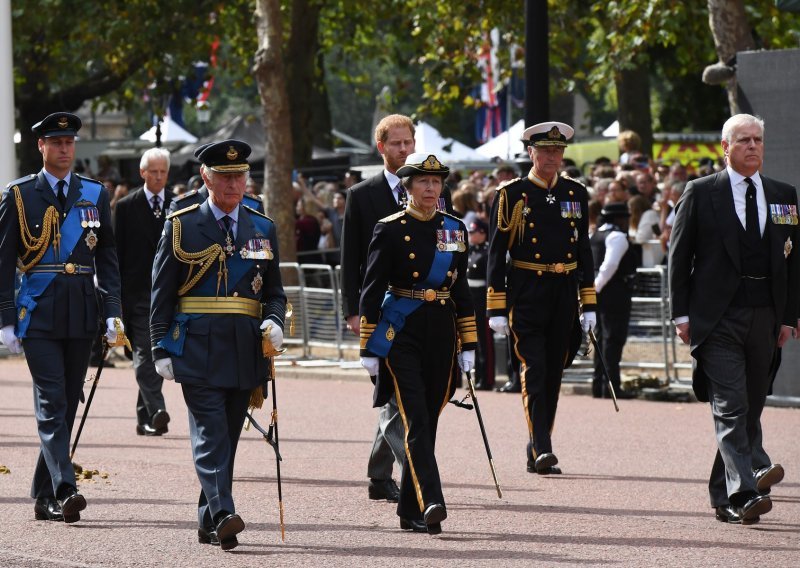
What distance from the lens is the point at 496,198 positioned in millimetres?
10805

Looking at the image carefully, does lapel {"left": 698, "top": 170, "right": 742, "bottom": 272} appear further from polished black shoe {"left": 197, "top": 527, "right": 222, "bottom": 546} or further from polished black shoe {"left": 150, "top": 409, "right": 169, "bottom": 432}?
polished black shoe {"left": 150, "top": 409, "right": 169, "bottom": 432}

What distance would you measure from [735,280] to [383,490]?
7.22 feet

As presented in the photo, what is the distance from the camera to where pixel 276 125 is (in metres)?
22.1

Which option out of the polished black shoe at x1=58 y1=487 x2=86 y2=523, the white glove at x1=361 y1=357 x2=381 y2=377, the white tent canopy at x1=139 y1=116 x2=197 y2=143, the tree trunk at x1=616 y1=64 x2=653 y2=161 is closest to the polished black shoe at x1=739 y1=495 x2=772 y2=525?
the white glove at x1=361 y1=357 x2=381 y2=377

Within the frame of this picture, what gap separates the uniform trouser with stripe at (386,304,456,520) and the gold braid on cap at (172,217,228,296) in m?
0.92

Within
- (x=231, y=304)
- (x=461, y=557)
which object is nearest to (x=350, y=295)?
(x=231, y=304)

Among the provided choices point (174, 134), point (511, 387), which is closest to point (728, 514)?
point (511, 387)

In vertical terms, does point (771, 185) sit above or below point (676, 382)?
above

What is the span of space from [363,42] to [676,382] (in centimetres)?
2421

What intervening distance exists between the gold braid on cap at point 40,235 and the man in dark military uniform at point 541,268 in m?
2.78

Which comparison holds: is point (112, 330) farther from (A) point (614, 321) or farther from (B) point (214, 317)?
(A) point (614, 321)

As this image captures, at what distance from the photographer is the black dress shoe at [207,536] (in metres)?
8.02

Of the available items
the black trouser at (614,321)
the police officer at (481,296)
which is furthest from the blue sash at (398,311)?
the police officer at (481,296)

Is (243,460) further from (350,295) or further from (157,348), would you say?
(157,348)
